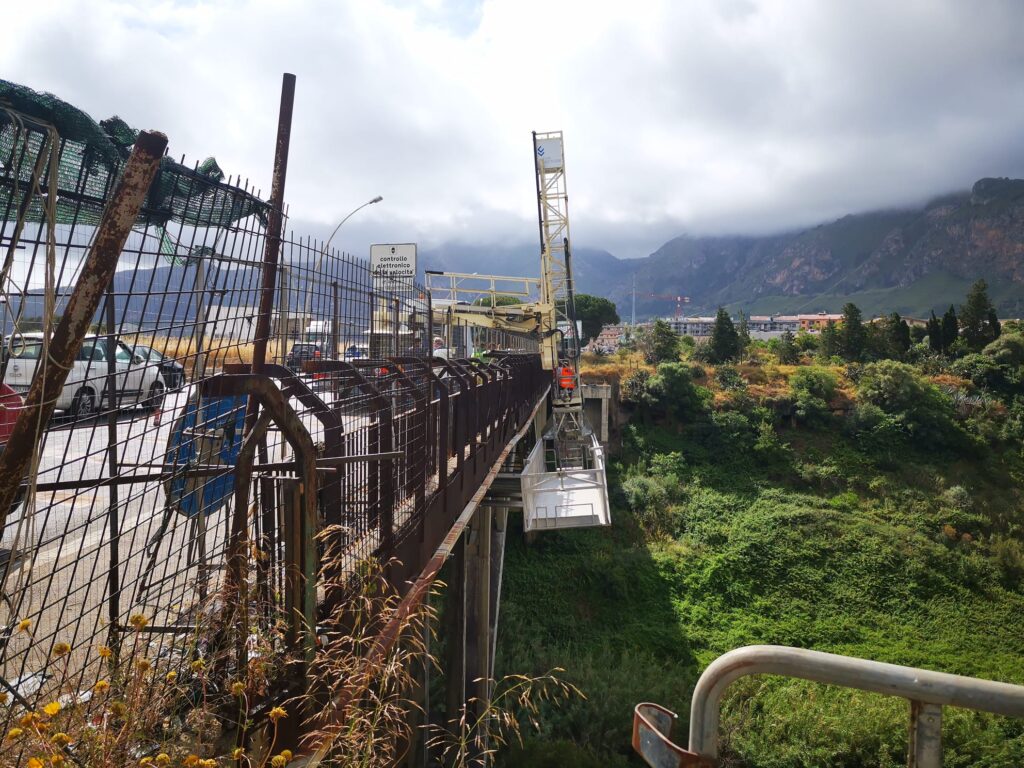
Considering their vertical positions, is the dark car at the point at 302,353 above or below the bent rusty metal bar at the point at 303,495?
above

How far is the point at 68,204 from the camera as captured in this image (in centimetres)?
223

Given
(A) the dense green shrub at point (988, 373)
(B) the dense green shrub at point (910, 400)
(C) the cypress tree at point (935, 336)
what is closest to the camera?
(B) the dense green shrub at point (910, 400)

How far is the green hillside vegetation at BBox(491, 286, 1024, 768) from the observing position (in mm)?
11570

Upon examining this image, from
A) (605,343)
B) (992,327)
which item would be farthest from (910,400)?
(605,343)

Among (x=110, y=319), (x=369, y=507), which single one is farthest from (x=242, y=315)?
(x=369, y=507)

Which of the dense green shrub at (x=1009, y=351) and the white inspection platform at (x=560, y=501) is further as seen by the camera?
the dense green shrub at (x=1009, y=351)

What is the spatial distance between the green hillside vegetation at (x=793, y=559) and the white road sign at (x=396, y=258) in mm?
7923

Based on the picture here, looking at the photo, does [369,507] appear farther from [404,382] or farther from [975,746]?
[975,746]

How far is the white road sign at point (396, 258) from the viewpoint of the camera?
Result: 11.6 metres

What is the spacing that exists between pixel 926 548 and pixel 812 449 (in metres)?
6.75

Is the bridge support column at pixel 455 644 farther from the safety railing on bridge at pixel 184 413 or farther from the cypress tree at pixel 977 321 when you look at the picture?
the cypress tree at pixel 977 321

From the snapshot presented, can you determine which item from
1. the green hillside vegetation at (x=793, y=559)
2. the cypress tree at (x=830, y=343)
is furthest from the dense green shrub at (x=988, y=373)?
the cypress tree at (x=830, y=343)

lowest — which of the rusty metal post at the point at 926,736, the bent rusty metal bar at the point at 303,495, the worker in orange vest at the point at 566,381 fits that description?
the rusty metal post at the point at 926,736

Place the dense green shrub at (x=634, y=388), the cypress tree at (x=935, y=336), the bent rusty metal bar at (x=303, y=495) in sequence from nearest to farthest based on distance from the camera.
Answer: the bent rusty metal bar at (x=303, y=495) < the dense green shrub at (x=634, y=388) < the cypress tree at (x=935, y=336)
